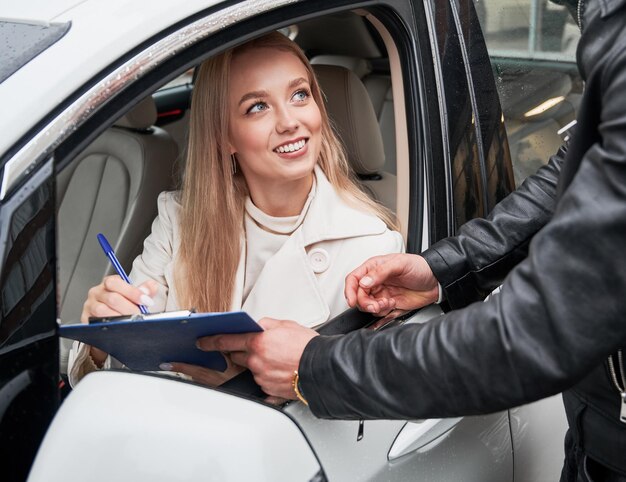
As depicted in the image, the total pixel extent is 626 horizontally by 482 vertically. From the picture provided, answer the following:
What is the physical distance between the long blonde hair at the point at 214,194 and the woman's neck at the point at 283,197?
0.05 m

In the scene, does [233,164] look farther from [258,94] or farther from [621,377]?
[621,377]

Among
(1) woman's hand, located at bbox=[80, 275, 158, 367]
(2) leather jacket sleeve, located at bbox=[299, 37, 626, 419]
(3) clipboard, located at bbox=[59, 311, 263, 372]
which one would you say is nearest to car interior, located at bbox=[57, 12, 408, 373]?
(1) woman's hand, located at bbox=[80, 275, 158, 367]

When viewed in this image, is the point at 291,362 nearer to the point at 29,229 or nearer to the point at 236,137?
the point at 29,229

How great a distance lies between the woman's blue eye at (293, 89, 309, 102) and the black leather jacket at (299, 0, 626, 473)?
78 cm

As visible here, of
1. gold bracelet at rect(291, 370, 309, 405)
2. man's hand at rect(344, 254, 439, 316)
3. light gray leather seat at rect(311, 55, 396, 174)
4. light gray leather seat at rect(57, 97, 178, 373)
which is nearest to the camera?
gold bracelet at rect(291, 370, 309, 405)

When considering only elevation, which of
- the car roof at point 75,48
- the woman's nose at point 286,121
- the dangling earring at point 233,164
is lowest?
the dangling earring at point 233,164

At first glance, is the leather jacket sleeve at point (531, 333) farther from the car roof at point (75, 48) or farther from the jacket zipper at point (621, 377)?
the car roof at point (75, 48)

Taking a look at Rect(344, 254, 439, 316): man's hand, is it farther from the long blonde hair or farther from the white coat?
the long blonde hair

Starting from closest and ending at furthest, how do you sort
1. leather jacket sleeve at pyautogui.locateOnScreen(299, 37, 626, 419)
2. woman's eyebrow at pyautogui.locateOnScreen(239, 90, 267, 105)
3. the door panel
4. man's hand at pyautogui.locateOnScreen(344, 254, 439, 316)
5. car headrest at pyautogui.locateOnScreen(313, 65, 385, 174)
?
1. leather jacket sleeve at pyautogui.locateOnScreen(299, 37, 626, 419)
2. the door panel
3. man's hand at pyautogui.locateOnScreen(344, 254, 439, 316)
4. woman's eyebrow at pyautogui.locateOnScreen(239, 90, 267, 105)
5. car headrest at pyautogui.locateOnScreen(313, 65, 385, 174)

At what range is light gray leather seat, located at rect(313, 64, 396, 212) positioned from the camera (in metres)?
2.43

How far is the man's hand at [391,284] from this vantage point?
5.50 feet

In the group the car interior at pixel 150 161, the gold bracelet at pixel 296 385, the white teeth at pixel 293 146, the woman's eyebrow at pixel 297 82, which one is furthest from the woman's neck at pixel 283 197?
the gold bracelet at pixel 296 385

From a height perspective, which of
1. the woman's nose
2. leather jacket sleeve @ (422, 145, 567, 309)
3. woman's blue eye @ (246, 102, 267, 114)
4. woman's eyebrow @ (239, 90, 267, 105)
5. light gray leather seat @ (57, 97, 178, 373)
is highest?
woman's eyebrow @ (239, 90, 267, 105)

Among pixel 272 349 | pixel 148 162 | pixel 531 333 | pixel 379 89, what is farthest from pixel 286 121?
pixel 379 89
